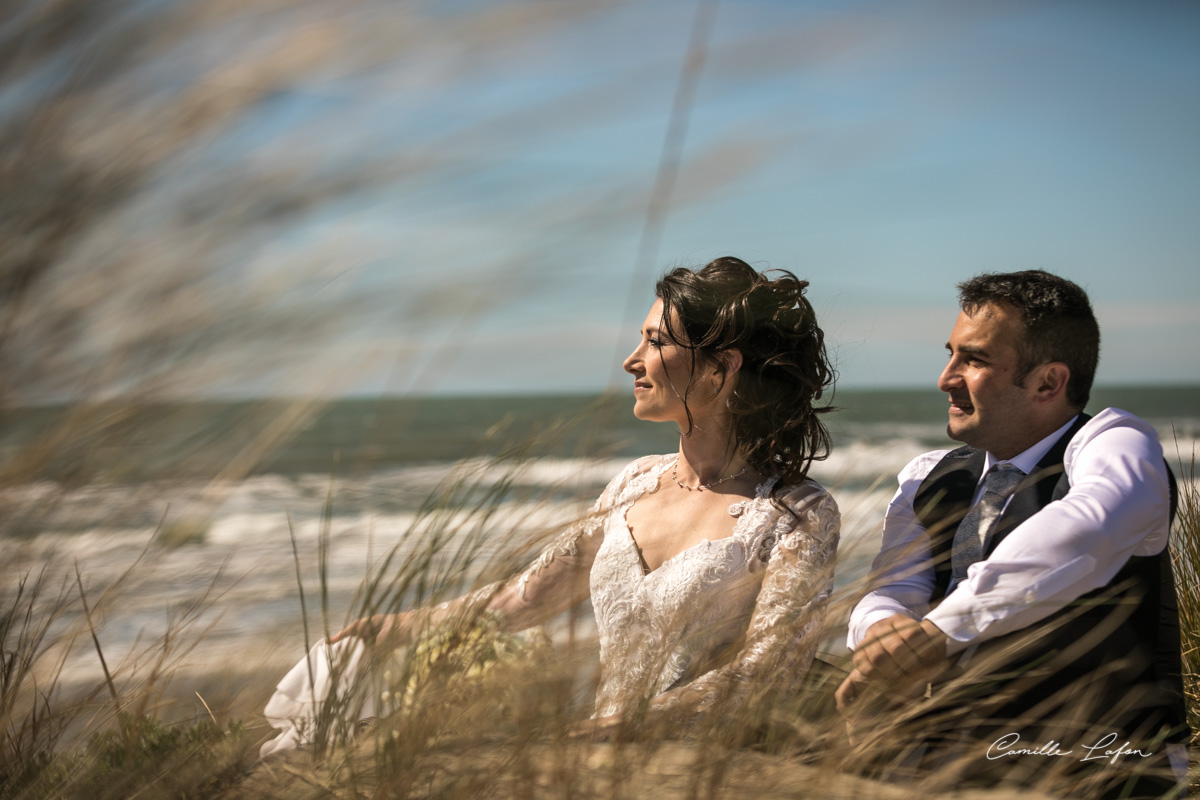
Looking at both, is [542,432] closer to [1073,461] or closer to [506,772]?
[506,772]

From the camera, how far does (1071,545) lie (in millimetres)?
2074

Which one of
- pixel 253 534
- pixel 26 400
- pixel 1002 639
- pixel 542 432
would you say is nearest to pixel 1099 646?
pixel 1002 639

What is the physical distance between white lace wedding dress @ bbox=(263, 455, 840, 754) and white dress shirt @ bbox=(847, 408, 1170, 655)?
29cm

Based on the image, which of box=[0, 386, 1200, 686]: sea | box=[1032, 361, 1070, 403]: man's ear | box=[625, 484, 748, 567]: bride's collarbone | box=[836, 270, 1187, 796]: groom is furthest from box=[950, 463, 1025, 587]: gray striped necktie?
box=[0, 386, 1200, 686]: sea

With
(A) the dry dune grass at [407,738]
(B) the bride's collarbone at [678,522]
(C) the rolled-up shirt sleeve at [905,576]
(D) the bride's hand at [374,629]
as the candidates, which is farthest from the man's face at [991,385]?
(D) the bride's hand at [374,629]

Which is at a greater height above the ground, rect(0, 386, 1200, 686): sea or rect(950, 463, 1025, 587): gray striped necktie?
rect(0, 386, 1200, 686): sea

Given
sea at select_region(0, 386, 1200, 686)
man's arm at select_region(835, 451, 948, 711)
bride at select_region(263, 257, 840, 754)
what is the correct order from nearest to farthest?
sea at select_region(0, 386, 1200, 686) < man's arm at select_region(835, 451, 948, 711) < bride at select_region(263, 257, 840, 754)

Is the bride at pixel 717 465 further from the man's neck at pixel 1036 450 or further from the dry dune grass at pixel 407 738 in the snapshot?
the dry dune grass at pixel 407 738

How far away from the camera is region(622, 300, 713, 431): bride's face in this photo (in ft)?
9.62

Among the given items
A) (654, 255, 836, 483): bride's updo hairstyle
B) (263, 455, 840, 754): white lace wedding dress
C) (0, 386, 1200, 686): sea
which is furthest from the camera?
(654, 255, 836, 483): bride's updo hairstyle

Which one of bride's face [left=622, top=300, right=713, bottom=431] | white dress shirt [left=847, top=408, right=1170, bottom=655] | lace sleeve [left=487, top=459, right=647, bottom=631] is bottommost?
lace sleeve [left=487, top=459, right=647, bottom=631]

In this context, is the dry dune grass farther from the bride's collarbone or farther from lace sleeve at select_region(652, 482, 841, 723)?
the bride's collarbone

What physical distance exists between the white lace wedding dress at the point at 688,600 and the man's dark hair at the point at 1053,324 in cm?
74

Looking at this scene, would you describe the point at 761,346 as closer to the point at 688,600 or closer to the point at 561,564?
the point at 561,564
